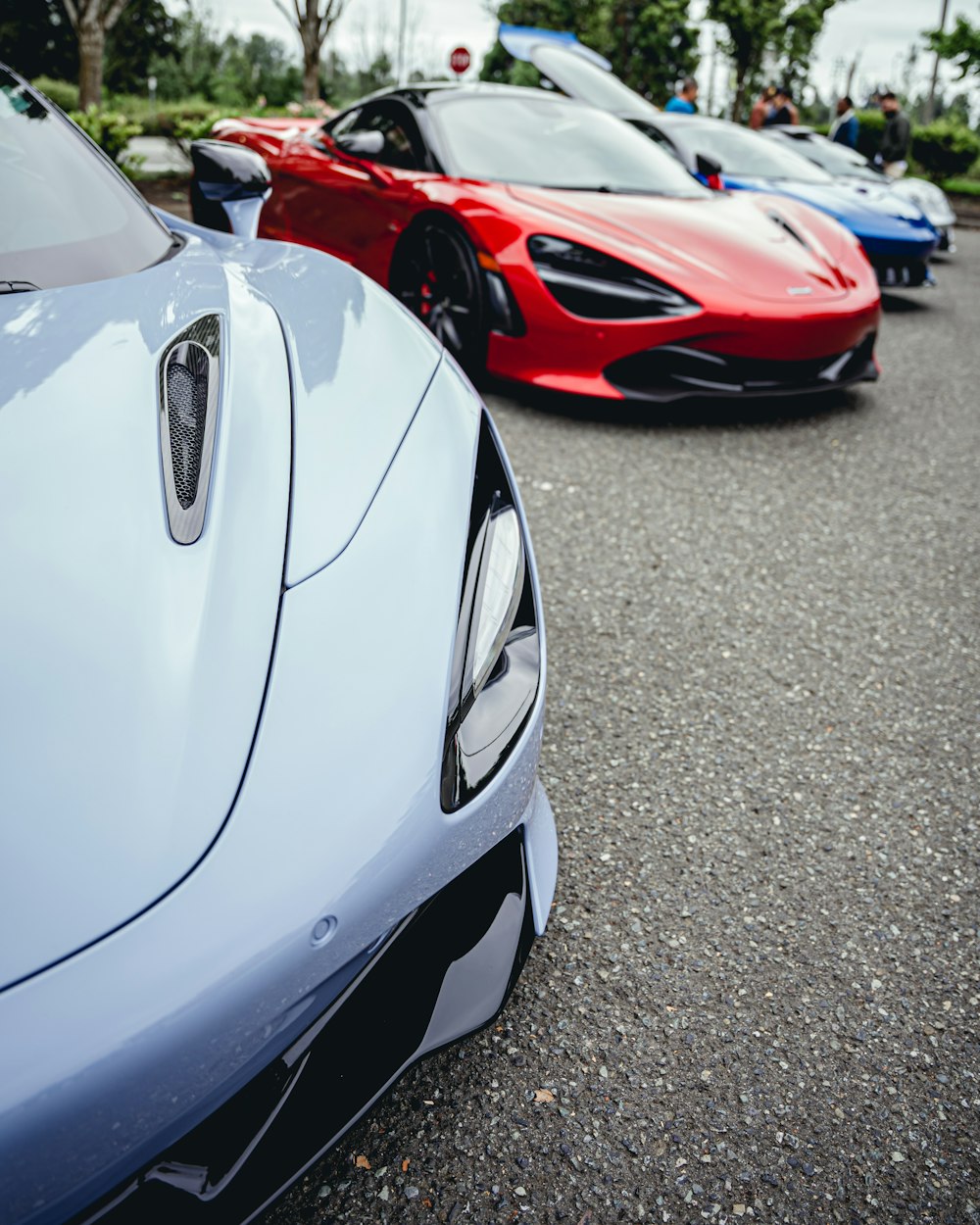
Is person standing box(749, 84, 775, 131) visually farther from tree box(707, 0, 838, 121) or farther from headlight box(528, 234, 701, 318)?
tree box(707, 0, 838, 121)

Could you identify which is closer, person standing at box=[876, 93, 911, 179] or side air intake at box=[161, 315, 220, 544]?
side air intake at box=[161, 315, 220, 544]

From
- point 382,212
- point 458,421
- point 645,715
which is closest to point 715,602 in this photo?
point 645,715

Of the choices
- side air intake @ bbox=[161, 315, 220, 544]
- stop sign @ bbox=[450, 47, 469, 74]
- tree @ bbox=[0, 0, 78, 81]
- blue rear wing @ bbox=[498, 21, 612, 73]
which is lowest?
side air intake @ bbox=[161, 315, 220, 544]

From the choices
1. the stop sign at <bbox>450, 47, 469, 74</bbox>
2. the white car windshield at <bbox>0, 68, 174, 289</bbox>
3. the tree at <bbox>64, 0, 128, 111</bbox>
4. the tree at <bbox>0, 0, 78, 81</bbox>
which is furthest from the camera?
the tree at <bbox>0, 0, 78, 81</bbox>

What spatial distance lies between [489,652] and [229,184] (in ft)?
5.07

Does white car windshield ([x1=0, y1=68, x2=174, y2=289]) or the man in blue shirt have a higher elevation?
the man in blue shirt

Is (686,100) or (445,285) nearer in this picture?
(445,285)

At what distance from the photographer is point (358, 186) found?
401cm

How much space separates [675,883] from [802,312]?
98.3 inches

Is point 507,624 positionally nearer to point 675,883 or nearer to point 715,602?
point 675,883

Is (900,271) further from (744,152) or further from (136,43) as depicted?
(136,43)

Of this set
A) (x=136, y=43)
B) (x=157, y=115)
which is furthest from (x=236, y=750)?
(x=136, y=43)

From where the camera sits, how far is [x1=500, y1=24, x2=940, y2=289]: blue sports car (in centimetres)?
543

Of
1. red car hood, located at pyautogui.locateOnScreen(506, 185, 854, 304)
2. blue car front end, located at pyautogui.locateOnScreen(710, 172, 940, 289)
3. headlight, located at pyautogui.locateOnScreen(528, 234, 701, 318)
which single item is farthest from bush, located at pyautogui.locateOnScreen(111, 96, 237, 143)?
headlight, located at pyautogui.locateOnScreen(528, 234, 701, 318)
